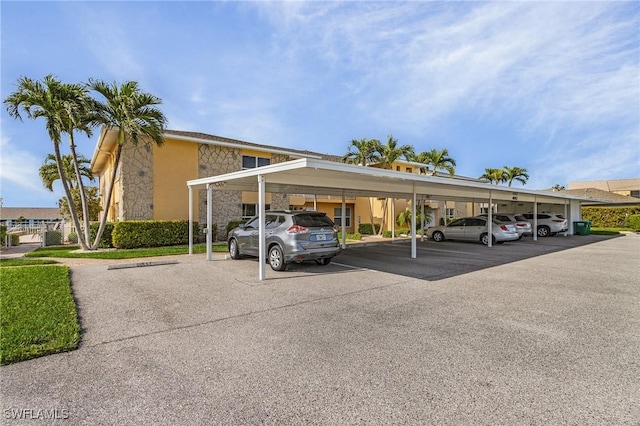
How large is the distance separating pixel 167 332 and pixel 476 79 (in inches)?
596

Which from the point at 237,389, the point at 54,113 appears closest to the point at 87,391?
the point at 237,389

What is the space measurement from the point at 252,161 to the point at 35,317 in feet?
52.6

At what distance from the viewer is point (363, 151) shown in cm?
2181

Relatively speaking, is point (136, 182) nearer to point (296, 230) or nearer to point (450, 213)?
point (296, 230)

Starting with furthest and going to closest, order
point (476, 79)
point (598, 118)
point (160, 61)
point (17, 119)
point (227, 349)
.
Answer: point (598, 118) → point (476, 79) → point (17, 119) → point (160, 61) → point (227, 349)

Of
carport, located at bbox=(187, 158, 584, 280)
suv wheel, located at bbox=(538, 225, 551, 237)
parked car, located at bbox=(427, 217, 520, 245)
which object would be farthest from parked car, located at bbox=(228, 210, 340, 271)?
suv wheel, located at bbox=(538, 225, 551, 237)

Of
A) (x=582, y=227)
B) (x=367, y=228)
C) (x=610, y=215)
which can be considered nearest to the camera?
(x=582, y=227)

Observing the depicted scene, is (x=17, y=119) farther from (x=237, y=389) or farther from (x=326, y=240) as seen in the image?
(x=237, y=389)

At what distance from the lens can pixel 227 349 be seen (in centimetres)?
405

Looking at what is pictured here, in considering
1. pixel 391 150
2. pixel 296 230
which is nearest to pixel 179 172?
pixel 296 230

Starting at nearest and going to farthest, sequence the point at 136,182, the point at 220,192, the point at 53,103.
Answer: the point at 53,103 → the point at 136,182 → the point at 220,192

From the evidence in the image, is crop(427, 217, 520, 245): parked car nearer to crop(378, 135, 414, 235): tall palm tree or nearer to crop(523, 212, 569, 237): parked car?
crop(378, 135, 414, 235): tall palm tree

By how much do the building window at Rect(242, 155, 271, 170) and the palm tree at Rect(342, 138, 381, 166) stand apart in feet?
18.0

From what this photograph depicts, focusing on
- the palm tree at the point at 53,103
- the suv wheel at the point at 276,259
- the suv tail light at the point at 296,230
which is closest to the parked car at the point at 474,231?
the suv tail light at the point at 296,230
